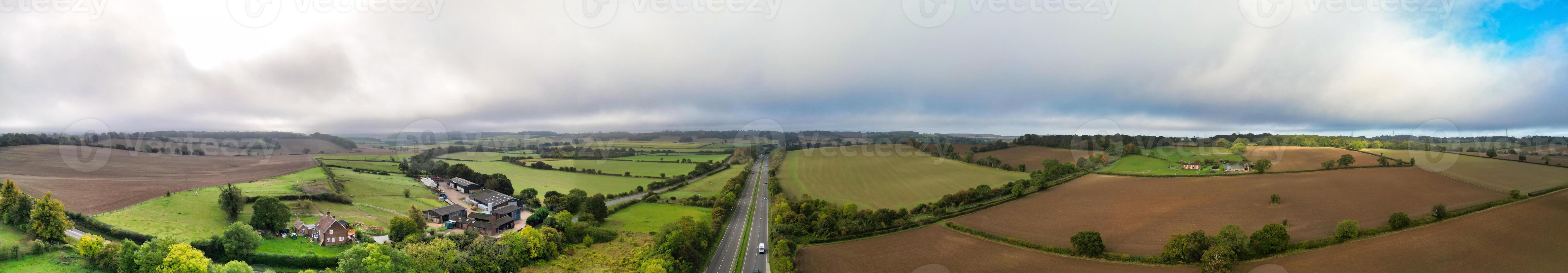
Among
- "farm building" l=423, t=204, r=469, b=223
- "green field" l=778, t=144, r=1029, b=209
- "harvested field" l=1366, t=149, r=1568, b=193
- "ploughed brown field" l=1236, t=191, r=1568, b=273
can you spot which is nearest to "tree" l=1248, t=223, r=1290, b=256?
"ploughed brown field" l=1236, t=191, r=1568, b=273

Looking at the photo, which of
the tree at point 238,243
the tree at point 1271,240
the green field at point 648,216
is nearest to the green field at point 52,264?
the tree at point 238,243

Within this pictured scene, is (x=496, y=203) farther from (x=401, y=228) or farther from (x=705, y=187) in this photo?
(x=705, y=187)

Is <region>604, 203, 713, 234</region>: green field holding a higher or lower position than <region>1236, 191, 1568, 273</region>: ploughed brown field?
lower

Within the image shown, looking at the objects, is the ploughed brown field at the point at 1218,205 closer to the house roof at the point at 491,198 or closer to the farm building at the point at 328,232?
the house roof at the point at 491,198

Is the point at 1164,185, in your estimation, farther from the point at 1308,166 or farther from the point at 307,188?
the point at 307,188

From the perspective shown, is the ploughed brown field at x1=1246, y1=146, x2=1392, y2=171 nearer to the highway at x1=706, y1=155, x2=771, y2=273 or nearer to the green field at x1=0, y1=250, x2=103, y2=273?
the highway at x1=706, y1=155, x2=771, y2=273
